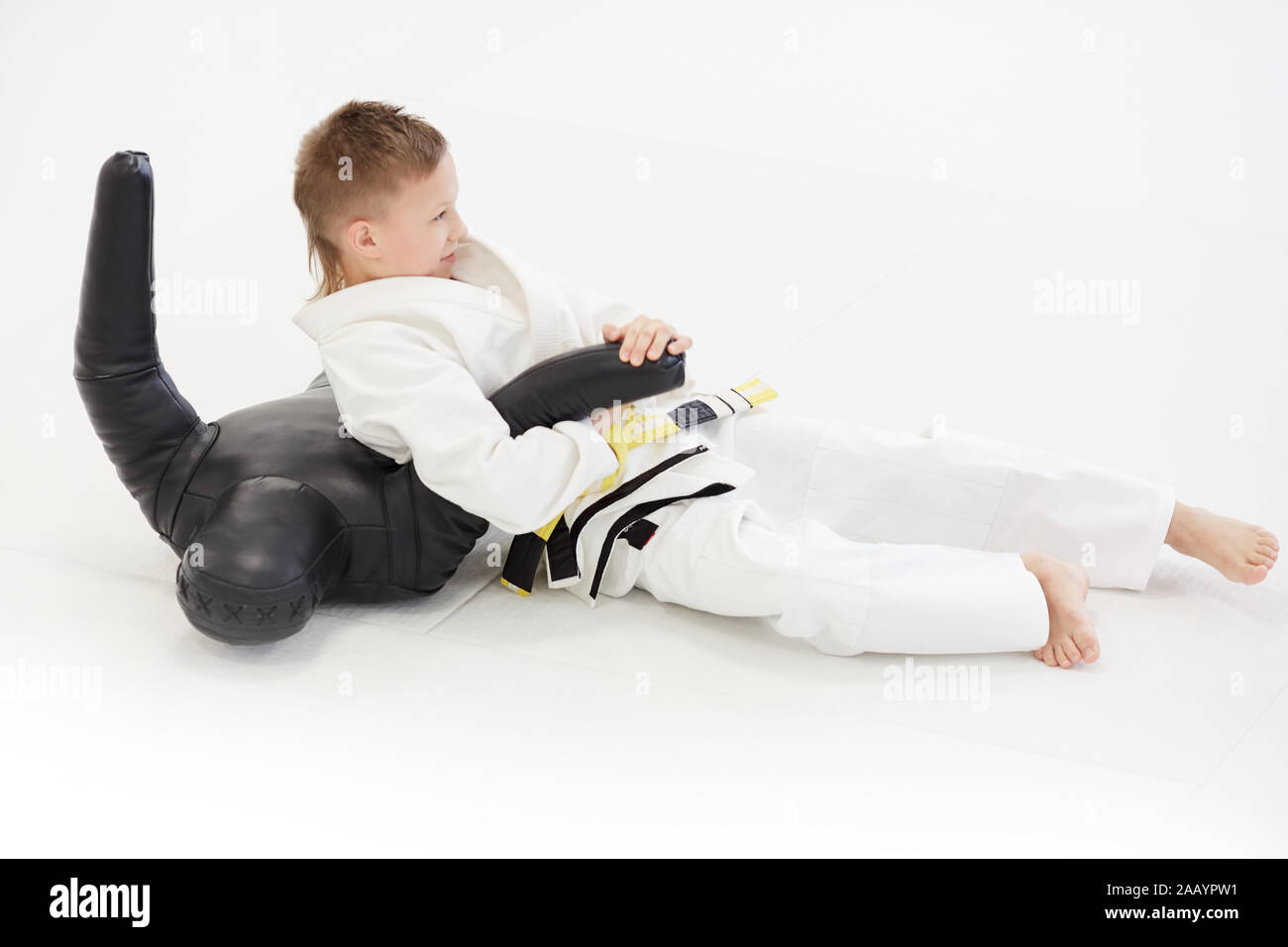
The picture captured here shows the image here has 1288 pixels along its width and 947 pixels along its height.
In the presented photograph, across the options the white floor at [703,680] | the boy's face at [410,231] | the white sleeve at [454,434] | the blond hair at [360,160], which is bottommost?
the white floor at [703,680]

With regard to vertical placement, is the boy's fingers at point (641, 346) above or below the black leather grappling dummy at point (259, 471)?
above

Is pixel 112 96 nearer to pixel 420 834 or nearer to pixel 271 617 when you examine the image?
pixel 271 617

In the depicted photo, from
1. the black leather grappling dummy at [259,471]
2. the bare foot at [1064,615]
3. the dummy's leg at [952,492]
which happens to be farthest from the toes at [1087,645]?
the black leather grappling dummy at [259,471]

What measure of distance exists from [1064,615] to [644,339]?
55 cm

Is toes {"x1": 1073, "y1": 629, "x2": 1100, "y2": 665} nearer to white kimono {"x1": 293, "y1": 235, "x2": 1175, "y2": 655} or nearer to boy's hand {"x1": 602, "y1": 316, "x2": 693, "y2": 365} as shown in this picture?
white kimono {"x1": 293, "y1": 235, "x2": 1175, "y2": 655}

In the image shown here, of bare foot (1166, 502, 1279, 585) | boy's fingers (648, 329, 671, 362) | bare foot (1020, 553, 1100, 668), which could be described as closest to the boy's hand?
boy's fingers (648, 329, 671, 362)

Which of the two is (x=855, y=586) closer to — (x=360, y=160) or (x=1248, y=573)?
(x=1248, y=573)

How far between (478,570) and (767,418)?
1.32ft

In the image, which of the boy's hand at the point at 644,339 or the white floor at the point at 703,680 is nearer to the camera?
the white floor at the point at 703,680

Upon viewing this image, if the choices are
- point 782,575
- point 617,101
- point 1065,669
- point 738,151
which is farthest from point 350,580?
point 617,101

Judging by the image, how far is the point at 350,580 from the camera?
175cm

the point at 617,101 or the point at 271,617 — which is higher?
the point at 617,101

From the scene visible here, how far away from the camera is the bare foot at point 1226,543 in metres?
1.76

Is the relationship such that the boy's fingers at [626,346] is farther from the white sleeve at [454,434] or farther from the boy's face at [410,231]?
the boy's face at [410,231]
